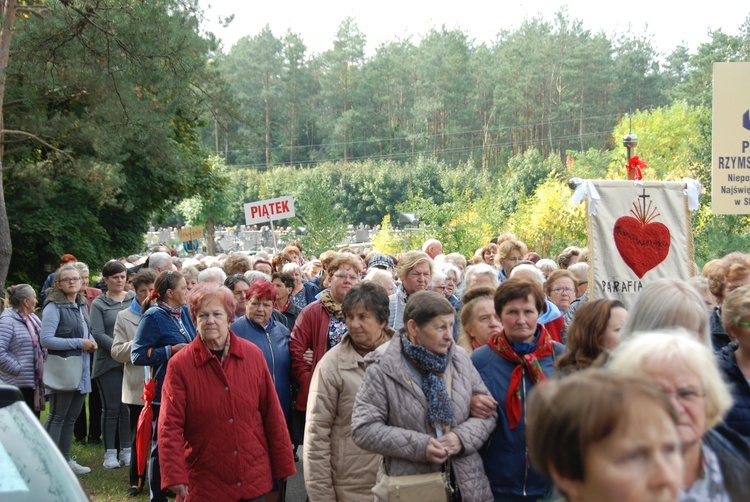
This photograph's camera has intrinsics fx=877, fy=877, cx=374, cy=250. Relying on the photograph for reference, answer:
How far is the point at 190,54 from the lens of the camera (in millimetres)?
16172

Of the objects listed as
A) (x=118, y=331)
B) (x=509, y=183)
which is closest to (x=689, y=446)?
(x=118, y=331)

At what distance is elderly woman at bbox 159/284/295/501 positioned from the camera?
196 inches

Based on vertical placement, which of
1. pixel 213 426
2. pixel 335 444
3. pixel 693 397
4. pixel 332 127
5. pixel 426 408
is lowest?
pixel 335 444

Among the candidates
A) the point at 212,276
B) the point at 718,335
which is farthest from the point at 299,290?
the point at 718,335

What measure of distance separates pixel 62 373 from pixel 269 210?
1025 cm

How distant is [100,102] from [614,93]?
64.6 m

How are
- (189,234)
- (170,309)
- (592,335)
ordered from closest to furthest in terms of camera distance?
(592,335), (170,309), (189,234)

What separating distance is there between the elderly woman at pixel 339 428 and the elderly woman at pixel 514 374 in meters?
0.85

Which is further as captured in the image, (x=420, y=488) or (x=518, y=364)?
(x=518, y=364)

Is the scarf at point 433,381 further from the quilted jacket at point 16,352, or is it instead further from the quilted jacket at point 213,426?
the quilted jacket at point 16,352

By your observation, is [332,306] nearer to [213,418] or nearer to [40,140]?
[213,418]

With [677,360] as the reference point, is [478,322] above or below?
below

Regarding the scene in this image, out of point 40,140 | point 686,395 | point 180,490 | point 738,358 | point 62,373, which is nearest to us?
point 686,395

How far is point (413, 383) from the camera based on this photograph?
14.3ft
